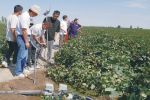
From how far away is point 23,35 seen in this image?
11078mm

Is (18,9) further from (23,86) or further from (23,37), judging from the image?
(23,86)

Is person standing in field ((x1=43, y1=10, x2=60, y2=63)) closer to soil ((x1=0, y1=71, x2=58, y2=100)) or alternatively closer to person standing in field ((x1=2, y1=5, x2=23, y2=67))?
person standing in field ((x1=2, y1=5, x2=23, y2=67))

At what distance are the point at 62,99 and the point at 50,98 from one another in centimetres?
25

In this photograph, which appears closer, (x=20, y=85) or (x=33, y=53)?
(x=20, y=85)

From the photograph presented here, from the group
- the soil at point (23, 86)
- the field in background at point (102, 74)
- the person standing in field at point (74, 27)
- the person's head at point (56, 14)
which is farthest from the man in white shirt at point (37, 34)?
the person standing in field at point (74, 27)

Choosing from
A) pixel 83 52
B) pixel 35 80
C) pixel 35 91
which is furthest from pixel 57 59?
pixel 35 91

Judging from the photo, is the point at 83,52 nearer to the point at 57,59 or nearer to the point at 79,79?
the point at 57,59

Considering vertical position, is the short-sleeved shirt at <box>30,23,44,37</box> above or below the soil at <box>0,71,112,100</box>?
above

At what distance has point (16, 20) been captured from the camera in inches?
448

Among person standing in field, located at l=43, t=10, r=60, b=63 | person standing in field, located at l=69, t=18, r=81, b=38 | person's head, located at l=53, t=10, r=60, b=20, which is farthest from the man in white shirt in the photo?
person standing in field, located at l=69, t=18, r=81, b=38

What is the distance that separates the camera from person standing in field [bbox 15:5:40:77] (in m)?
11.0

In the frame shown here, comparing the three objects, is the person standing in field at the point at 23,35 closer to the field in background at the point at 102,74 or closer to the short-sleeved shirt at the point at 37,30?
the short-sleeved shirt at the point at 37,30

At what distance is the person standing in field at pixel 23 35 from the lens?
36.0ft

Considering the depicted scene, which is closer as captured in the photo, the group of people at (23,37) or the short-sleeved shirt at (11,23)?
the group of people at (23,37)
